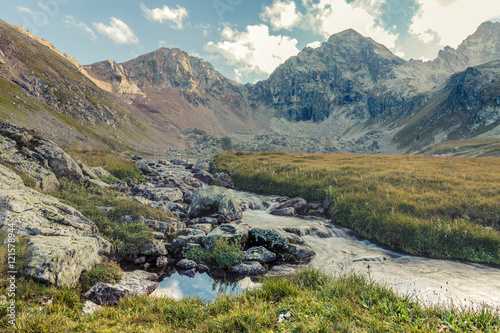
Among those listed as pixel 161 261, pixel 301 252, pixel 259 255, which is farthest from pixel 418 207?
pixel 161 261

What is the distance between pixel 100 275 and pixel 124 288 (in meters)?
1.08

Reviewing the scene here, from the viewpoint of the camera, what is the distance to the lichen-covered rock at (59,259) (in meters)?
6.67

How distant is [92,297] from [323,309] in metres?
6.84

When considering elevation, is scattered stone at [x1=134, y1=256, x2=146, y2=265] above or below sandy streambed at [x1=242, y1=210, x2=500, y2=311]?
above

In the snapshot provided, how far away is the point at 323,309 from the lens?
5.20 m

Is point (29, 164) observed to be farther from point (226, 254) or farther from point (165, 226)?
point (226, 254)

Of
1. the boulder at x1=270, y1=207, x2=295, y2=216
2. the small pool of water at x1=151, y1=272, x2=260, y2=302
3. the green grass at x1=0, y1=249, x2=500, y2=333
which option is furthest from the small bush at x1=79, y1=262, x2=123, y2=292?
the boulder at x1=270, y1=207, x2=295, y2=216

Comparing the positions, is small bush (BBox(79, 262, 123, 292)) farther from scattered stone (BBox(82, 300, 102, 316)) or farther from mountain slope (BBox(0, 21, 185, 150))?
mountain slope (BBox(0, 21, 185, 150))

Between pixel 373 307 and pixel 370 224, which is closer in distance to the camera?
pixel 373 307

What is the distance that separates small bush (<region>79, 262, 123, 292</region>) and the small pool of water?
160 centimetres

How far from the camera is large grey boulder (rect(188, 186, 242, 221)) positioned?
1694 cm

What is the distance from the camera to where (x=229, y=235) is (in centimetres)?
1208

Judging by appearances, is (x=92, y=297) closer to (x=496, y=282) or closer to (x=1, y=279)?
(x=1, y=279)

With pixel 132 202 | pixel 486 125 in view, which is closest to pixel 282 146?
pixel 486 125
